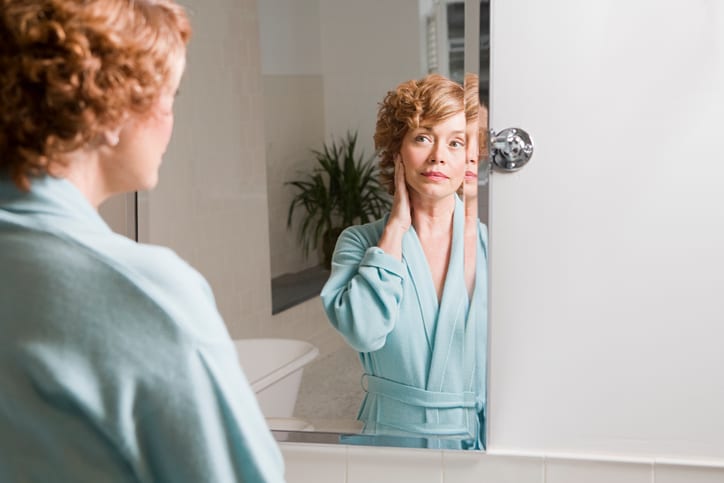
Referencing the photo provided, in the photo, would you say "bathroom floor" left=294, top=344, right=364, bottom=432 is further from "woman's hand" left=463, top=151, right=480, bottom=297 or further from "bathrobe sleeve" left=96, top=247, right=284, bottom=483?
"bathrobe sleeve" left=96, top=247, right=284, bottom=483

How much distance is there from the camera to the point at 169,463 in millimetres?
657

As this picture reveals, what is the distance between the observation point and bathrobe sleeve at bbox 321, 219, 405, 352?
1463mm

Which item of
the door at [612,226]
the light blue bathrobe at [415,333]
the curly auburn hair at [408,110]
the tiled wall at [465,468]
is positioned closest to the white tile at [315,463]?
the tiled wall at [465,468]

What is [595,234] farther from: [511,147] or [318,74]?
[318,74]

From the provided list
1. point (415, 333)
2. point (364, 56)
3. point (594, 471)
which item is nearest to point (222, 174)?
point (364, 56)

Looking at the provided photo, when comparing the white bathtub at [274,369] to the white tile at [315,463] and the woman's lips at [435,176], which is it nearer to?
the white tile at [315,463]

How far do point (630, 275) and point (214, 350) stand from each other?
93 cm

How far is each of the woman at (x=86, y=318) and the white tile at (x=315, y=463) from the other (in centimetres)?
88

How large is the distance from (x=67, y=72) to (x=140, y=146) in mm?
108

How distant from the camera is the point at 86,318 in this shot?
650 millimetres

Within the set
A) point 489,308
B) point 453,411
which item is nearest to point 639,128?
point 489,308

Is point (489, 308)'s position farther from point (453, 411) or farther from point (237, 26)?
point (237, 26)

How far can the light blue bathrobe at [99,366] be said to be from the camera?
648 mm

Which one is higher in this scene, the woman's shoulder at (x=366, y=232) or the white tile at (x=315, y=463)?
the woman's shoulder at (x=366, y=232)
